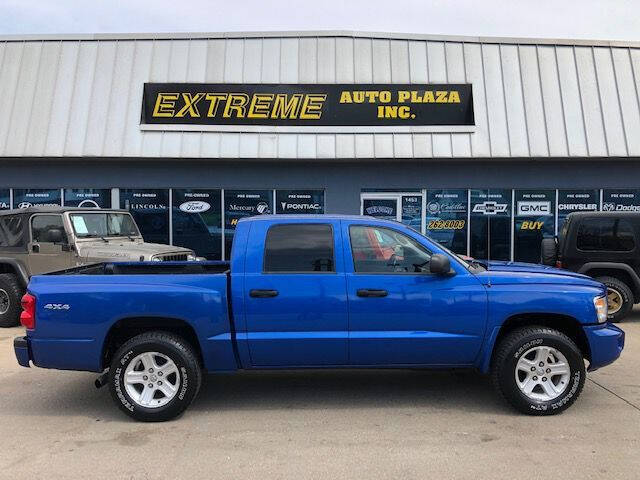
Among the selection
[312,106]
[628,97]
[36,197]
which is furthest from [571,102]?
[36,197]

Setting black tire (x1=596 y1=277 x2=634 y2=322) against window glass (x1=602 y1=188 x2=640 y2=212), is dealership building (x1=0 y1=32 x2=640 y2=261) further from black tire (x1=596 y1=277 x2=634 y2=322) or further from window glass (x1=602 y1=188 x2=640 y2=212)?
black tire (x1=596 y1=277 x2=634 y2=322)

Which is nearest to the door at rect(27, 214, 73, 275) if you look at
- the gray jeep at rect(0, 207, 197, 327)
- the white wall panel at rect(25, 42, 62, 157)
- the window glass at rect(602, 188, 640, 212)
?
the gray jeep at rect(0, 207, 197, 327)

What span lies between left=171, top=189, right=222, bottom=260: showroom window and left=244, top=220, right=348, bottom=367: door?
9.20 meters

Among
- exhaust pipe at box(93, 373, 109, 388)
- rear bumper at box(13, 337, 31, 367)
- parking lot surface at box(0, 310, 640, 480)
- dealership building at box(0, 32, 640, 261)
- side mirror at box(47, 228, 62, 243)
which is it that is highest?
dealership building at box(0, 32, 640, 261)

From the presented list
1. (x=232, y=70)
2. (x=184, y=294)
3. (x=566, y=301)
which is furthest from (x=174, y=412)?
(x=232, y=70)

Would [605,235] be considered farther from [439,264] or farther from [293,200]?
[293,200]

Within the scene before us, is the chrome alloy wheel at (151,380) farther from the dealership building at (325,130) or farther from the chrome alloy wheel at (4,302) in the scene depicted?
the dealership building at (325,130)

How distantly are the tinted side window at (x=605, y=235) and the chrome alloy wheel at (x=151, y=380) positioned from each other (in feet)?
23.3

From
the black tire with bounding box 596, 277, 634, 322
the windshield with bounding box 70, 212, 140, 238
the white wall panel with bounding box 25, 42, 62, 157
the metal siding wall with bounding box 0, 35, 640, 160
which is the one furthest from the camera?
the white wall panel with bounding box 25, 42, 62, 157

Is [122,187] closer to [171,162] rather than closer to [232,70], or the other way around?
[171,162]

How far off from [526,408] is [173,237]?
1078 centimetres

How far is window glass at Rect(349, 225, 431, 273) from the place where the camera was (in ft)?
15.3

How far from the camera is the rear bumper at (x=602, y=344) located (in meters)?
4.57

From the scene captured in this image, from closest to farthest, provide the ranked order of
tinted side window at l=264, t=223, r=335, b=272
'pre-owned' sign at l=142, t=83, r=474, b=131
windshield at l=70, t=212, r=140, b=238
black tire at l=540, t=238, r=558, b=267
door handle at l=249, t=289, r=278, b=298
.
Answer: door handle at l=249, t=289, r=278, b=298
tinted side window at l=264, t=223, r=335, b=272
windshield at l=70, t=212, r=140, b=238
black tire at l=540, t=238, r=558, b=267
'pre-owned' sign at l=142, t=83, r=474, b=131
